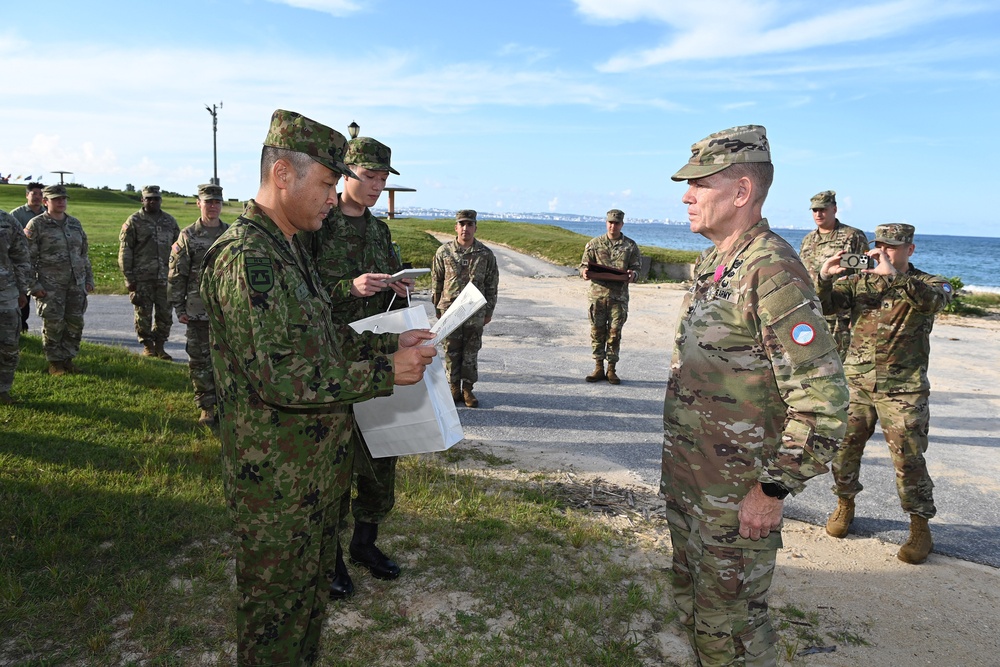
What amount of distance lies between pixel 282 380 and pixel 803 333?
6.10 feet

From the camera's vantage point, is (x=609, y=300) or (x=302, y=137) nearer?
(x=302, y=137)

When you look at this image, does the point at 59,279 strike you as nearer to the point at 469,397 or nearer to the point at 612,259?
the point at 469,397

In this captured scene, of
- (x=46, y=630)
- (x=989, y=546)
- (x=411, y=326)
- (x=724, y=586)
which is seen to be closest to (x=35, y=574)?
(x=46, y=630)

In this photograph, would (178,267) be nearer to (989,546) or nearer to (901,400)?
(901,400)

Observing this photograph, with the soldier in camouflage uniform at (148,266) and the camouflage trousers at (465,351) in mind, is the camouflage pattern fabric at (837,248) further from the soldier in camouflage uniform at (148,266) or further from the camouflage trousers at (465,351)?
the soldier in camouflage uniform at (148,266)

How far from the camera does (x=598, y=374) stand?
380 inches

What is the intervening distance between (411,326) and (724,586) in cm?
177

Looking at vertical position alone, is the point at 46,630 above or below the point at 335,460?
below

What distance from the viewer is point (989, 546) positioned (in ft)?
16.1

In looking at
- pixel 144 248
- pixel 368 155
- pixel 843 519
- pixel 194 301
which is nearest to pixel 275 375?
pixel 368 155

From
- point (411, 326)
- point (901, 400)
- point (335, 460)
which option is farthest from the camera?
point (901, 400)

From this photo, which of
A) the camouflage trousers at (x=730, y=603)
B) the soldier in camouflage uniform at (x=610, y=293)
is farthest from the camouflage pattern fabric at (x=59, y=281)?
the camouflage trousers at (x=730, y=603)

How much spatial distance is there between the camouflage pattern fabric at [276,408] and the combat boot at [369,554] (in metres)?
1.35

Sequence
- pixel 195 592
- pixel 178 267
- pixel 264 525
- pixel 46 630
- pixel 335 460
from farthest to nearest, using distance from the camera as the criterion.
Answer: pixel 178 267 → pixel 195 592 → pixel 46 630 → pixel 335 460 → pixel 264 525
